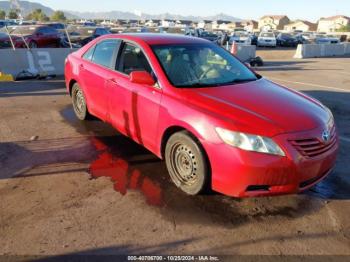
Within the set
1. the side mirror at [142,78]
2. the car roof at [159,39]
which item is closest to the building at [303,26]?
the car roof at [159,39]

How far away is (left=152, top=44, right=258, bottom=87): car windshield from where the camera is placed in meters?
4.65

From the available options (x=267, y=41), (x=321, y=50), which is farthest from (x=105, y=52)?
(x=267, y=41)

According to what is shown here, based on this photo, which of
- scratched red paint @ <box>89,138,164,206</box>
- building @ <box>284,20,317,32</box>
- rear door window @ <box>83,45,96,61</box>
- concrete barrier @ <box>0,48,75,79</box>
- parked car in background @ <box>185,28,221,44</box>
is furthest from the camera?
building @ <box>284,20,317,32</box>

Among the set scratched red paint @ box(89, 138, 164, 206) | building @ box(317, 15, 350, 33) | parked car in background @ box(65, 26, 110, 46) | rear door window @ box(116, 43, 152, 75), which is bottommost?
building @ box(317, 15, 350, 33)

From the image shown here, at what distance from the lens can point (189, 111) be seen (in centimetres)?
402

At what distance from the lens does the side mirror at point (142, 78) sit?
4.50 m

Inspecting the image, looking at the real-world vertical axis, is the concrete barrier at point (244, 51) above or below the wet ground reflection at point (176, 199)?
below

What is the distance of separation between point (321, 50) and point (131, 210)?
28720 millimetres

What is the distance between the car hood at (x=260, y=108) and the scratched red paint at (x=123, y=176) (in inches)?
43.2

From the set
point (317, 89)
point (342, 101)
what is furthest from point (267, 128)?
point (317, 89)

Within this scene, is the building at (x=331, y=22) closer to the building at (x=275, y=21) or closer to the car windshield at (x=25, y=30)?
the building at (x=275, y=21)

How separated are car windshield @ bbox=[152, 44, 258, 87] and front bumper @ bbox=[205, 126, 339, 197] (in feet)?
3.79

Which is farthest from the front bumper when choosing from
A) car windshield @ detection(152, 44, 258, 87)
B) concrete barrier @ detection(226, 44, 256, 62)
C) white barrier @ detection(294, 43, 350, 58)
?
white barrier @ detection(294, 43, 350, 58)

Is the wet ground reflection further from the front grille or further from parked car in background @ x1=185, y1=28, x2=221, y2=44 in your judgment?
parked car in background @ x1=185, y1=28, x2=221, y2=44
